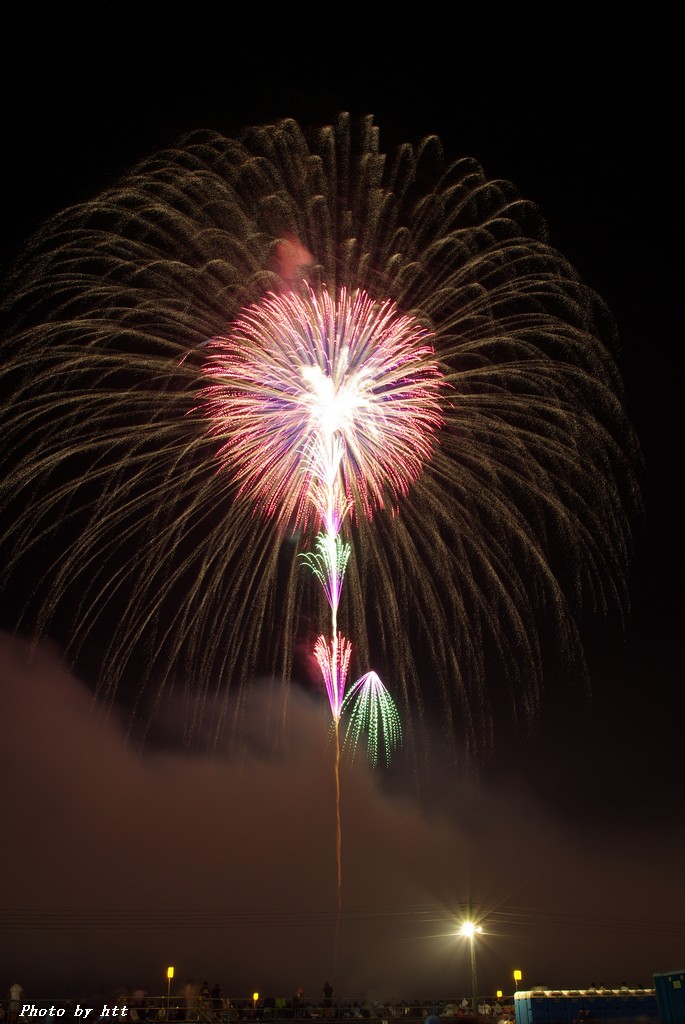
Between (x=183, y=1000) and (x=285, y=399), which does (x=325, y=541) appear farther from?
(x=183, y=1000)

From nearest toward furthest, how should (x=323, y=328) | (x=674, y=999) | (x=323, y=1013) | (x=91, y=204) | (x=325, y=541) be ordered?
(x=91, y=204) < (x=323, y=328) < (x=325, y=541) < (x=674, y=999) < (x=323, y=1013)

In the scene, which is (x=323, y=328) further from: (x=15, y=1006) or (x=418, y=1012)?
(x=418, y=1012)

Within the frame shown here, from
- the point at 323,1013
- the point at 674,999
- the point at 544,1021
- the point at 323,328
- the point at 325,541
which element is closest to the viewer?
the point at 323,328

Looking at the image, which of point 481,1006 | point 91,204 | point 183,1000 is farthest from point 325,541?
point 481,1006

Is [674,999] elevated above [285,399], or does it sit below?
below

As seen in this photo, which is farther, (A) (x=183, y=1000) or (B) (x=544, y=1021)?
(A) (x=183, y=1000)

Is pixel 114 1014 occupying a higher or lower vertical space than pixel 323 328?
lower

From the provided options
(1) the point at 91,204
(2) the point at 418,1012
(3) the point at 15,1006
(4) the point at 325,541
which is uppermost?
(1) the point at 91,204

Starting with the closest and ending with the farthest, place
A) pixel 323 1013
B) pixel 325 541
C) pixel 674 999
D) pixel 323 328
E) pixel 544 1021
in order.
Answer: pixel 323 328 → pixel 325 541 → pixel 674 999 → pixel 544 1021 → pixel 323 1013

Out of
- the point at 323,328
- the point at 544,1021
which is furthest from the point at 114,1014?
the point at 323,328
